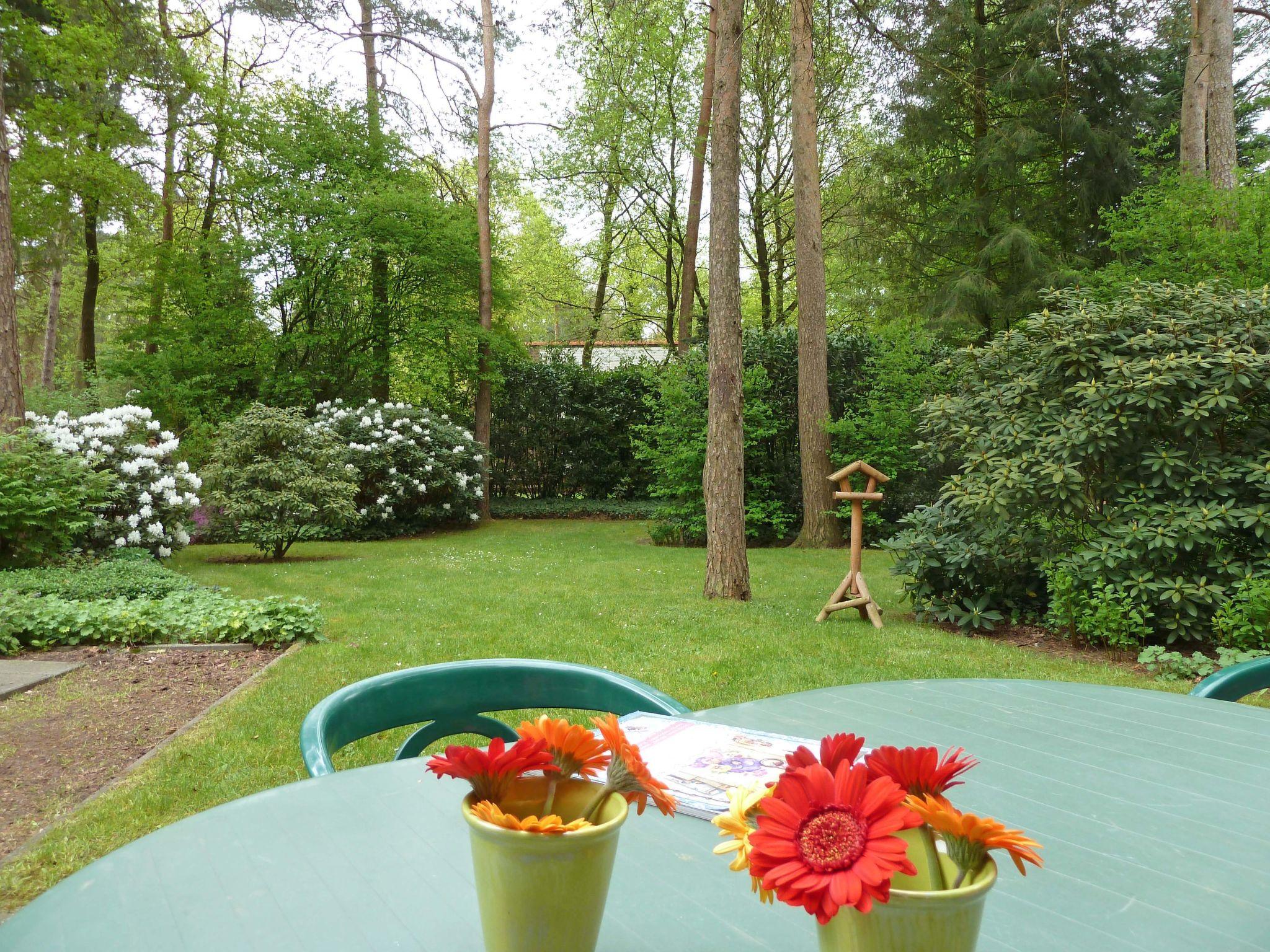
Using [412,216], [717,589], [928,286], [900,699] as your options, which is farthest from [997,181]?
[900,699]

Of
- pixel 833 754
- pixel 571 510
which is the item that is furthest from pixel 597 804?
pixel 571 510

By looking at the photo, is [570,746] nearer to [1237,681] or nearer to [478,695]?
[478,695]

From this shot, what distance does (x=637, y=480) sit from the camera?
15.5 meters

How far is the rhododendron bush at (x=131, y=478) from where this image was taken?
757 centimetres

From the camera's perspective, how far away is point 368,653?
4773mm

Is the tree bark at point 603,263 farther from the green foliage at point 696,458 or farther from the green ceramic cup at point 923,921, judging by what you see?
the green ceramic cup at point 923,921

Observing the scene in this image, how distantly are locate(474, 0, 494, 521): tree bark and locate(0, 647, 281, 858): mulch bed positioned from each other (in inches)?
321

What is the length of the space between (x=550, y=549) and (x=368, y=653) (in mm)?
5385

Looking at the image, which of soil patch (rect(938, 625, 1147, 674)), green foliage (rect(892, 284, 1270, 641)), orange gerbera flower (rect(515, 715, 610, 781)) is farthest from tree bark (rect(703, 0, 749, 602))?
orange gerbera flower (rect(515, 715, 610, 781))

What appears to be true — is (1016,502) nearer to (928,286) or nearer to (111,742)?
(111,742)

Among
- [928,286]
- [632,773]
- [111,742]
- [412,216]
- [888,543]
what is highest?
[412,216]

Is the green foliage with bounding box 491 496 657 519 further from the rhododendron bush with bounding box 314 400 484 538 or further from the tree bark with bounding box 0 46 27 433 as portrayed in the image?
the tree bark with bounding box 0 46 27 433

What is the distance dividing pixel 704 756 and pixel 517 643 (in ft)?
13.1

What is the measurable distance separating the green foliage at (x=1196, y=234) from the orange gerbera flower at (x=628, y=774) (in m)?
8.84
